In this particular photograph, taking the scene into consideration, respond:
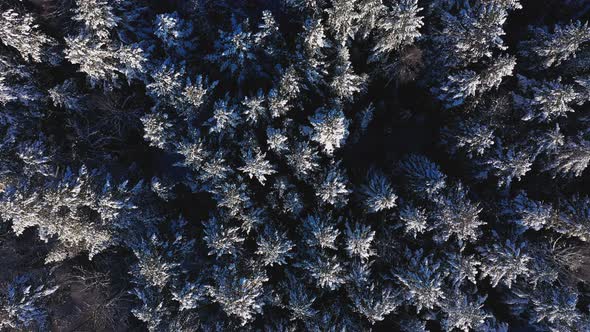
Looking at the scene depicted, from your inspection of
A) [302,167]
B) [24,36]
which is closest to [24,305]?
[24,36]

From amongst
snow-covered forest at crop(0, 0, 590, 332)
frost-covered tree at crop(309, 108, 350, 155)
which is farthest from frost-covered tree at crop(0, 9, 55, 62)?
frost-covered tree at crop(309, 108, 350, 155)

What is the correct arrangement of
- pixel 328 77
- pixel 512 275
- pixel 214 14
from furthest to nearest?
pixel 214 14 → pixel 328 77 → pixel 512 275

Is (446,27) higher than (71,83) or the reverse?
higher

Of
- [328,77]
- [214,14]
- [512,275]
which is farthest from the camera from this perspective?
[214,14]

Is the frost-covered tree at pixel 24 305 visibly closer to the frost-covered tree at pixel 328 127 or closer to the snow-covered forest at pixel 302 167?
the snow-covered forest at pixel 302 167

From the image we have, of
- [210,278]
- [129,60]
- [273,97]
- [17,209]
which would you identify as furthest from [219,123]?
[17,209]

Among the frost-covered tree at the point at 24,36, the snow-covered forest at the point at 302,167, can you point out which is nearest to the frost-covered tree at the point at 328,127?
the snow-covered forest at the point at 302,167

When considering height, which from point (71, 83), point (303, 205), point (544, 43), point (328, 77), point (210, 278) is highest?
point (544, 43)

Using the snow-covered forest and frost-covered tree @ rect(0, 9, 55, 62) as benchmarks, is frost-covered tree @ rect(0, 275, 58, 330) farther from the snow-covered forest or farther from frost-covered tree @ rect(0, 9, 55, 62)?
frost-covered tree @ rect(0, 9, 55, 62)

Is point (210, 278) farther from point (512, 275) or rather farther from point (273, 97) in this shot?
point (512, 275)
